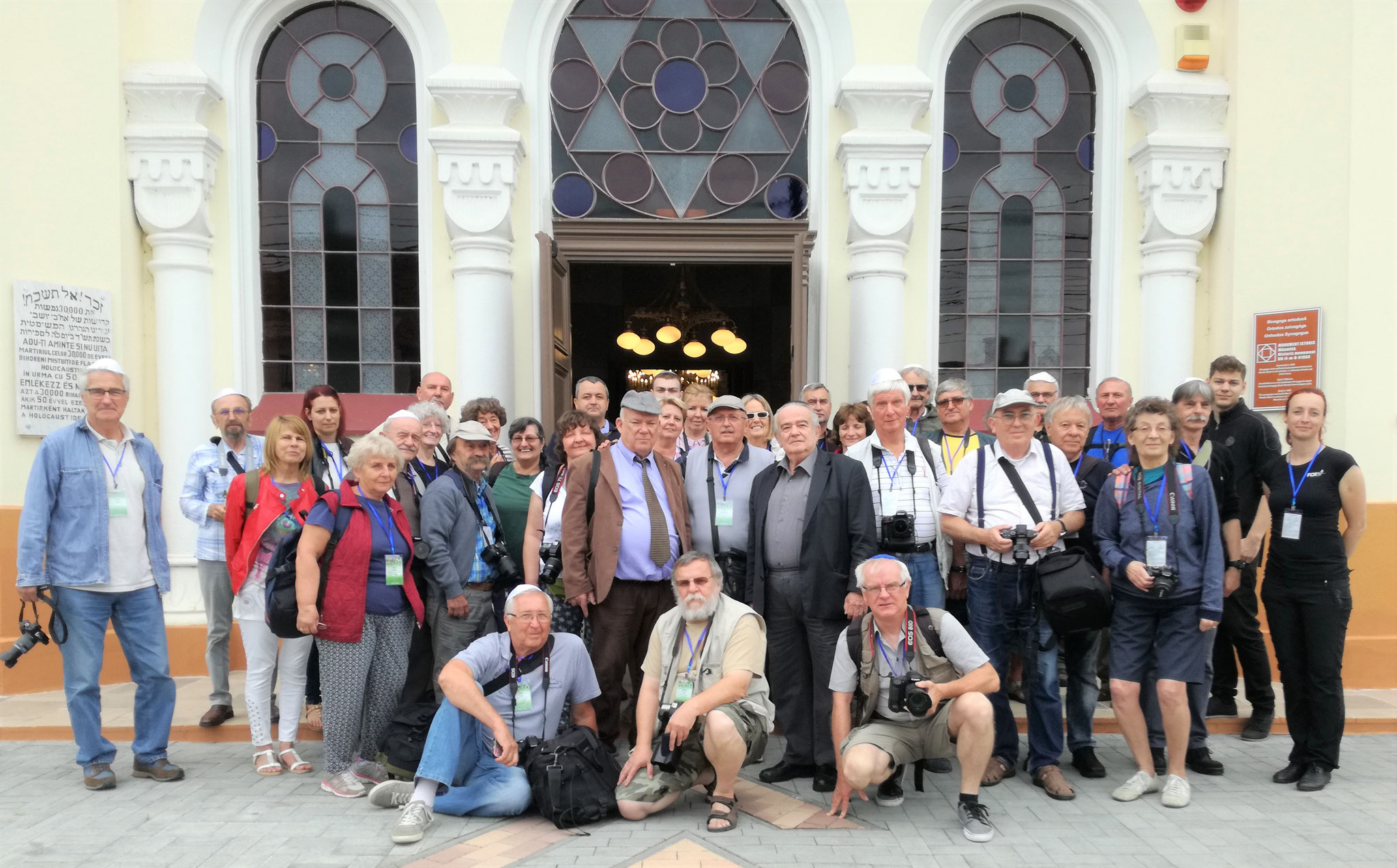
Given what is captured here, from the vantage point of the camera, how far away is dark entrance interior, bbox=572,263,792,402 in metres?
14.1

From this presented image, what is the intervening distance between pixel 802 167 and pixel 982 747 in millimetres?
5270

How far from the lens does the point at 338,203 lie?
7824 mm

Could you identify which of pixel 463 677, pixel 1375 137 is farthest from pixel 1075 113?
pixel 463 677

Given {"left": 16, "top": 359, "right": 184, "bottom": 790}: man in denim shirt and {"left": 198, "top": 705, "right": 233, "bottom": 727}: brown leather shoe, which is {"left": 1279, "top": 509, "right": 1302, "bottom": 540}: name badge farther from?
{"left": 198, "top": 705, "right": 233, "bottom": 727}: brown leather shoe

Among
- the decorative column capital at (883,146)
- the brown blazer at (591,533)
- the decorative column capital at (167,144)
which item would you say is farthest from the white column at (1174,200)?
the decorative column capital at (167,144)

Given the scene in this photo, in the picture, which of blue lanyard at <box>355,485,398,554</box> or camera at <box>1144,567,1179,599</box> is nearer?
camera at <box>1144,567,1179,599</box>

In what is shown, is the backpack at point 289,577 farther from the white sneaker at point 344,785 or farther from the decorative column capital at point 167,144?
the decorative column capital at point 167,144

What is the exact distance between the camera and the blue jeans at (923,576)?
504 cm

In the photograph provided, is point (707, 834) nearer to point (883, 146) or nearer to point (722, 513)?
point (722, 513)

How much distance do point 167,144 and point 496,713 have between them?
566cm

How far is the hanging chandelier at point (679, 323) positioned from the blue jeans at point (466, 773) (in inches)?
409

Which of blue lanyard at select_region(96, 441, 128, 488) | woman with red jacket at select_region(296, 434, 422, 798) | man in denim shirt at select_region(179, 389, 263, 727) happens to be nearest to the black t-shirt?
woman with red jacket at select_region(296, 434, 422, 798)

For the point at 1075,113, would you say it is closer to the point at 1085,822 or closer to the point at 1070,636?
the point at 1070,636

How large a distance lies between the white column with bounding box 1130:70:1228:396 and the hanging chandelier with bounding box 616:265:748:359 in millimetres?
7416
